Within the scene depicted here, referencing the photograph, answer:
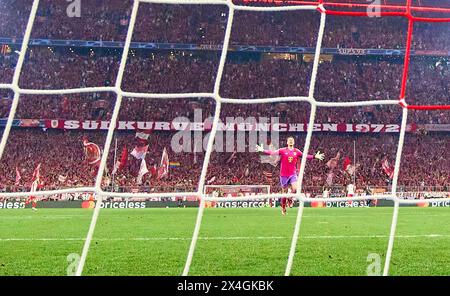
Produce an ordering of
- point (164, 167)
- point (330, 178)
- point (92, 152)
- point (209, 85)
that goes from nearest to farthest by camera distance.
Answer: point (164, 167), point (330, 178), point (92, 152), point (209, 85)

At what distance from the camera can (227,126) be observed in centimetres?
2219

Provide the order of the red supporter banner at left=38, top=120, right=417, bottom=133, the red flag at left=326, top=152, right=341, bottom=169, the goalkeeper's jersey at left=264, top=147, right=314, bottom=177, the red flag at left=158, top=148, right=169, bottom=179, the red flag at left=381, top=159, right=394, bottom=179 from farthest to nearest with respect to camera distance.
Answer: the red flag at left=326, top=152, right=341, bottom=169 → the red supporter banner at left=38, top=120, right=417, bottom=133 → the red flag at left=381, top=159, right=394, bottom=179 → the red flag at left=158, top=148, right=169, bottom=179 → the goalkeeper's jersey at left=264, top=147, right=314, bottom=177

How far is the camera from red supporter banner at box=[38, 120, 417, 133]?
21531 millimetres

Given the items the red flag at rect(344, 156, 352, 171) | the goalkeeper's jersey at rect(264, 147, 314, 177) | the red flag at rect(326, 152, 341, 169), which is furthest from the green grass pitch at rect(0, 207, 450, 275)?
the red flag at rect(326, 152, 341, 169)

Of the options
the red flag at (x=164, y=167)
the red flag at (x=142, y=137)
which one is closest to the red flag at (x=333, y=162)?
the red flag at (x=164, y=167)

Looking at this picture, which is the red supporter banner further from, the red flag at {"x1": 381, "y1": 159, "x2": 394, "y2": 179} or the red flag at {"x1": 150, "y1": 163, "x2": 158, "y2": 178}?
the red flag at {"x1": 150, "y1": 163, "x2": 158, "y2": 178}

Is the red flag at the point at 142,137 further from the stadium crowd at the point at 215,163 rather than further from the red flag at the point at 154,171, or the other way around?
the red flag at the point at 154,171

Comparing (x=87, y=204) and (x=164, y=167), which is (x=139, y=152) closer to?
(x=164, y=167)

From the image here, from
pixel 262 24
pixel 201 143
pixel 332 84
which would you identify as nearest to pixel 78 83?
pixel 201 143

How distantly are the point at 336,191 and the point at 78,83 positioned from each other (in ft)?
37.9

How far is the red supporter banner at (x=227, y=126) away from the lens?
21.5 m

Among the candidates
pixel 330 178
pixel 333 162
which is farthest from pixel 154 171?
pixel 333 162

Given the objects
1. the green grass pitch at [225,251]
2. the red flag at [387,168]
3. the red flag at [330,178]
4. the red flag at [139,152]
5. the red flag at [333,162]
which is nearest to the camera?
the green grass pitch at [225,251]

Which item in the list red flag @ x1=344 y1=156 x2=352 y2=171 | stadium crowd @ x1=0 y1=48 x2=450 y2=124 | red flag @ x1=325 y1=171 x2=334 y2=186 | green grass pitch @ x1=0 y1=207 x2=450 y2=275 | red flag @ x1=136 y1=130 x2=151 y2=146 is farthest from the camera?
stadium crowd @ x1=0 y1=48 x2=450 y2=124
